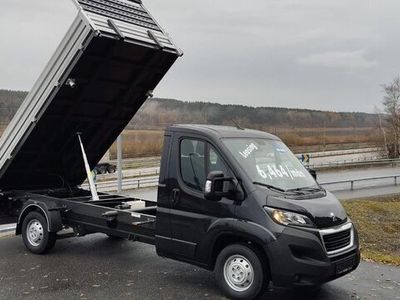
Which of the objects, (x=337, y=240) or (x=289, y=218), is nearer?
(x=289, y=218)

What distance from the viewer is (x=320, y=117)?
105 meters

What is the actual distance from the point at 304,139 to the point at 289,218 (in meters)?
85.5

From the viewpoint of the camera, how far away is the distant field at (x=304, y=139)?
70525mm

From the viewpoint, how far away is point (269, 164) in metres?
6.18

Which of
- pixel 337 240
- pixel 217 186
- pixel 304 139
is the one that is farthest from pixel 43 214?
pixel 304 139

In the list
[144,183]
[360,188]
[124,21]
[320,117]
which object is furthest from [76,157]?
[320,117]

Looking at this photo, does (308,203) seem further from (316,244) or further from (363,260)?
(363,260)

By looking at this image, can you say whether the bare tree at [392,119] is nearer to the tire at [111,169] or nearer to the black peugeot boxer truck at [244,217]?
the tire at [111,169]

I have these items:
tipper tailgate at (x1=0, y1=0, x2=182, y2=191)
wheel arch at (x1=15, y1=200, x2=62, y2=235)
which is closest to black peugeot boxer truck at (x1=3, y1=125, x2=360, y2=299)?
wheel arch at (x1=15, y1=200, x2=62, y2=235)

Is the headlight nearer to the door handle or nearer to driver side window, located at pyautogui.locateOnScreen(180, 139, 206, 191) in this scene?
driver side window, located at pyautogui.locateOnScreen(180, 139, 206, 191)

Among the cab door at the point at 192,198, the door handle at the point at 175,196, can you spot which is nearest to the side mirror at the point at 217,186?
the cab door at the point at 192,198

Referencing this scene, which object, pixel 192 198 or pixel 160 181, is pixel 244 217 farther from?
pixel 160 181

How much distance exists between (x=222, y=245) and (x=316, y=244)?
118 cm

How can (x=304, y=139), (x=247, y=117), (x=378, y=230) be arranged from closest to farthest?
(x=378, y=230)
(x=247, y=117)
(x=304, y=139)
